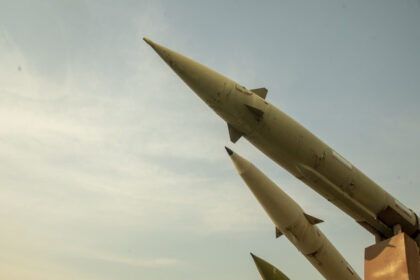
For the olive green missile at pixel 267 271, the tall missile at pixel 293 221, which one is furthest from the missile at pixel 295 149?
the olive green missile at pixel 267 271

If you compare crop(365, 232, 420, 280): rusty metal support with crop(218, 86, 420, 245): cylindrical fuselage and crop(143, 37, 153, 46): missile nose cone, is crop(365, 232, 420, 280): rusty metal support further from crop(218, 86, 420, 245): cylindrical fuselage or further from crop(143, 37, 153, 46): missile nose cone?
crop(143, 37, 153, 46): missile nose cone

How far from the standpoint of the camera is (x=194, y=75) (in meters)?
8.59

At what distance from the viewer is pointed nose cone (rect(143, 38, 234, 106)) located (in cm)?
859

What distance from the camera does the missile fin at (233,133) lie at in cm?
942

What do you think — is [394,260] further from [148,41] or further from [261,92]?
[148,41]

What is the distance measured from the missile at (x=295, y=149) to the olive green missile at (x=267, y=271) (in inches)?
142

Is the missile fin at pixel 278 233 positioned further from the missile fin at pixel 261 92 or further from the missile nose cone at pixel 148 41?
the missile nose cone at pixel 148 41


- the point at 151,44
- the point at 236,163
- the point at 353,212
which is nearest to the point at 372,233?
the point at 353,212

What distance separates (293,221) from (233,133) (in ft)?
12.7

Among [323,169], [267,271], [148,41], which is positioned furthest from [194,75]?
[267,271]

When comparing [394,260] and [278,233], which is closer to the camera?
[394,260]

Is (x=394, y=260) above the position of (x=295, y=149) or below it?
below

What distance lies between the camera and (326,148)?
9.70 meters

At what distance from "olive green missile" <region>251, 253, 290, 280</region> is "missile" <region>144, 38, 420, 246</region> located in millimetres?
3595
